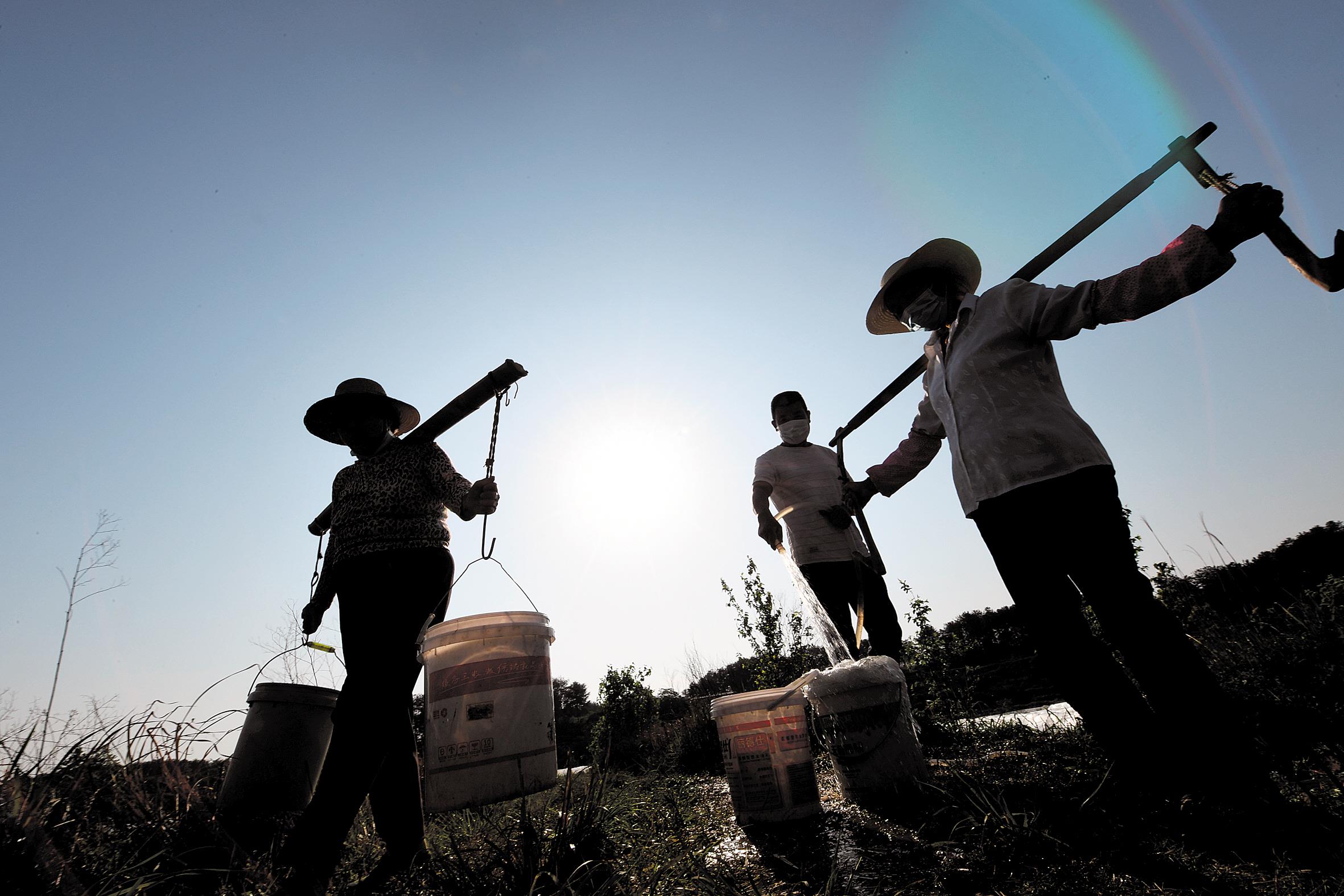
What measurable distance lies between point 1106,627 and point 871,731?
3.58ft

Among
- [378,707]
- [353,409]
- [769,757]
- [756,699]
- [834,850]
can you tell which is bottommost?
[834,850]

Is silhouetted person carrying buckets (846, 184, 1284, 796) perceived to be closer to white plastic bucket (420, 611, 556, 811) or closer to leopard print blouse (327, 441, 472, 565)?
white plastic bucket (420, 611, 556, 811)

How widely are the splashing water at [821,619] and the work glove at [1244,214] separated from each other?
105 inches

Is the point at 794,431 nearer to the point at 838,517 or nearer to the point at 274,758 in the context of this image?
the point at 838,517

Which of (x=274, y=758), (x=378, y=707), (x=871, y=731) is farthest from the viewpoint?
(x=274, y=758)

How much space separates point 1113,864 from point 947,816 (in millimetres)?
818

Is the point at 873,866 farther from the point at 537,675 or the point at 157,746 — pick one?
the point at 157,746

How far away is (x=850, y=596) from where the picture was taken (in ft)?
12.6

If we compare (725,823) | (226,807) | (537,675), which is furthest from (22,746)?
(725,823)

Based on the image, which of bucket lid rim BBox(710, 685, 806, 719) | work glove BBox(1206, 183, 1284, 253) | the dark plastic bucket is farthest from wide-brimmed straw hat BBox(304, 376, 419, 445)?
work glove BBox(1206, 183, 1284, 253)

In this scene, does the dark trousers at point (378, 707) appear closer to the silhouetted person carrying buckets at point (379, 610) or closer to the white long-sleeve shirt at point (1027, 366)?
the silhouetted person carrying buckets at point (379, 610)

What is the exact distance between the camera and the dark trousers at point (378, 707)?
6.42 ft

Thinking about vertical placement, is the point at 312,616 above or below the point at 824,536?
below

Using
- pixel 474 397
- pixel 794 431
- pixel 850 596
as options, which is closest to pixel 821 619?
pixel 850 596
